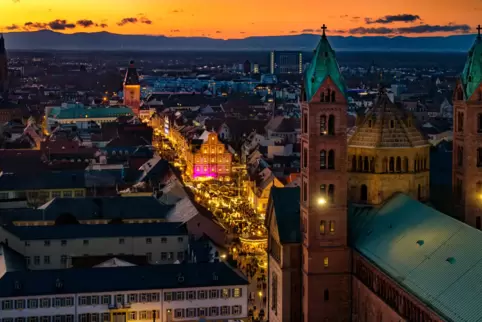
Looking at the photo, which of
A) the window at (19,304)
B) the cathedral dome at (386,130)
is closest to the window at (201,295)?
the window at (19,304)

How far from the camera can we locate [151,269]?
68688mm

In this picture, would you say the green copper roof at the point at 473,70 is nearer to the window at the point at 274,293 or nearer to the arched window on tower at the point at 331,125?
the arched window on tower at the point at 331,125

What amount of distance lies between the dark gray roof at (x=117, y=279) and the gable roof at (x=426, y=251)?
1084cm

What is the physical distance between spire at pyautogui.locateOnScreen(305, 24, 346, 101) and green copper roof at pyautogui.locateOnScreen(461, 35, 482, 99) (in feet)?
30.3

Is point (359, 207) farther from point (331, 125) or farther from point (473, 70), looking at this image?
point (473, 70)

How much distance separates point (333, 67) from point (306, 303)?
16398mm

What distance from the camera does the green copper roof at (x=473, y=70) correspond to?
64438 millimetres

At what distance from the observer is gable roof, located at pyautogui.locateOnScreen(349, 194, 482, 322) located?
48531 millimetres

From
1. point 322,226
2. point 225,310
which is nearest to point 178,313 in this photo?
point 225,310

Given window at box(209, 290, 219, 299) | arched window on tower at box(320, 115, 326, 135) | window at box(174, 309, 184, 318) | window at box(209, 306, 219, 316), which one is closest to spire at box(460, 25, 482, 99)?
arched window on tower at box(320, 115, 326, 135)

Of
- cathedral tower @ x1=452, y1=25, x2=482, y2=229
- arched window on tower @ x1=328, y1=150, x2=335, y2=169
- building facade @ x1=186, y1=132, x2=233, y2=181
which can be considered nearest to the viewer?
arched window on tower @ x1=328, y1=150, x2=335, y2=169

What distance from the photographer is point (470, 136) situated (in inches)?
2589

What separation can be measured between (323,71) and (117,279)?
21127mm

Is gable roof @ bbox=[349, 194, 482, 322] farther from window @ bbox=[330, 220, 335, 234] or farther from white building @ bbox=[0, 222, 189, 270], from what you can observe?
white building @ bbox=[0, 222, 189, 270]
